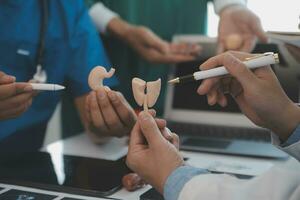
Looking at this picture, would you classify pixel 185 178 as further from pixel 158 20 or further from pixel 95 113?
pixel 158 20

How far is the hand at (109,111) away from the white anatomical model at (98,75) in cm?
1

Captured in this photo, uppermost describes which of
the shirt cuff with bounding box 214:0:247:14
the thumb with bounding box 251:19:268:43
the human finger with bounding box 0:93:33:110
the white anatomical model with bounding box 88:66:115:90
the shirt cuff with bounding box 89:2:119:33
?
the shirt cuff with bounding box 214:0:247:14

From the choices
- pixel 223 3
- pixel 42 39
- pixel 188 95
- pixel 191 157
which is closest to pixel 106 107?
pixel 191 157

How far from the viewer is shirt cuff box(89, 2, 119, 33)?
1.37 meters

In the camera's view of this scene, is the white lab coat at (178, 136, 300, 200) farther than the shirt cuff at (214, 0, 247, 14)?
No

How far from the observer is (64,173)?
2.79 ft

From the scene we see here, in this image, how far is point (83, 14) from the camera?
1.24 meters

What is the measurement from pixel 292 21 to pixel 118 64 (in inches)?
20.9

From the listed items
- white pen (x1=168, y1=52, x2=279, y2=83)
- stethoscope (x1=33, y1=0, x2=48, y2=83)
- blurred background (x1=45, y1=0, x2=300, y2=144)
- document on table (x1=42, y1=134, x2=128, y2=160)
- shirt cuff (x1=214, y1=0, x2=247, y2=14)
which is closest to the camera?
white pen (x1=168, y1=52, x2=279, y2=83)

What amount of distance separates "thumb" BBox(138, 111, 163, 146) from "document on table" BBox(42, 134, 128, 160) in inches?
15.3

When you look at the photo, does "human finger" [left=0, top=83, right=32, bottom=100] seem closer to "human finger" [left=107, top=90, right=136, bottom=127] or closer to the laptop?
"human finger" [left=107, top=90, right=136, bottom=127]

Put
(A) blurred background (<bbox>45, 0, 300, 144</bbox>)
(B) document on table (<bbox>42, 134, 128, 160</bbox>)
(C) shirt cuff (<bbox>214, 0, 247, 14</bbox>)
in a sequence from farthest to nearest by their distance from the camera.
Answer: (A) blurred background (<bbox>45, 0, 300, 144</bbox>) < (C) shirt cuff (<bbox>214, 0, 247, 14</bbox>) < (B) document on table (<bbox>42, 134, 128, 160</bbox>)

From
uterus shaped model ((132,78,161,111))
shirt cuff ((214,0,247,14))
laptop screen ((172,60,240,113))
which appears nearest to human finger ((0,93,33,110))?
uterus shaped model ((132,78,161,111))

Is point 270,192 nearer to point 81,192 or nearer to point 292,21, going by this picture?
point 81,192
